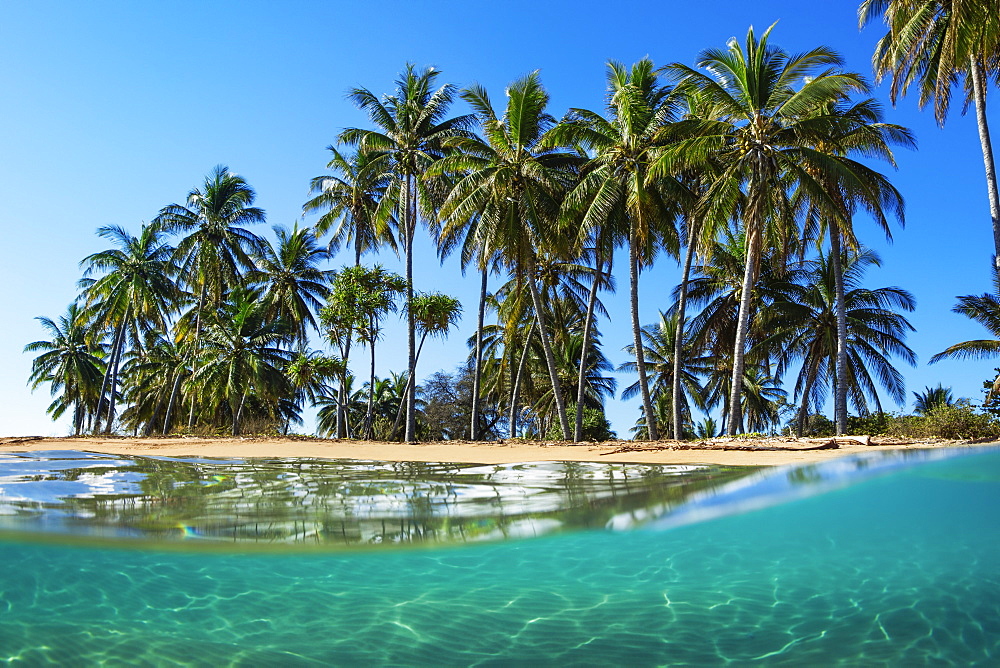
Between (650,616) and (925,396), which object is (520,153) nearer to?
(650,616)

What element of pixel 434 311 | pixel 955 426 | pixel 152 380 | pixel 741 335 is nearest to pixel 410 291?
pixel 434 311

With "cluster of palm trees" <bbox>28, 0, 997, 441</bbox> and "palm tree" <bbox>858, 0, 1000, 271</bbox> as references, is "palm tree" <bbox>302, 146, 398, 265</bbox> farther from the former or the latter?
"palm tree" <bbox>858, 0, 1000, 271</bbox>

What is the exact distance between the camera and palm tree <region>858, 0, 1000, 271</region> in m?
16.2

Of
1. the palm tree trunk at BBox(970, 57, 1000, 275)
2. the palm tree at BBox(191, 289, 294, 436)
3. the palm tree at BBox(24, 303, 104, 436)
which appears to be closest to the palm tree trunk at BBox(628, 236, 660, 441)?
the palm tree trunk at BBox(970, 57, 1000, 275)

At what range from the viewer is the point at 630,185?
19625 mm

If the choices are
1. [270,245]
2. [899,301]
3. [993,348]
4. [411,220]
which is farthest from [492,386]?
[993,348]

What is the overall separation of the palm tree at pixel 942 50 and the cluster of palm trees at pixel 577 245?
0.35 feet

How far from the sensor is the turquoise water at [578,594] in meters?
5.20

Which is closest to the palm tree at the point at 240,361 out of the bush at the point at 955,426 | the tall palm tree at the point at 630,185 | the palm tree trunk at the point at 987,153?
the tall palm tree at the point at 630,185

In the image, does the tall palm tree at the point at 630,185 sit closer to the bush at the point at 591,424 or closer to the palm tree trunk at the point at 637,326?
the palm tree trunk at the point at 637,326

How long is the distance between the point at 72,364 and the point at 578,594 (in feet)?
158

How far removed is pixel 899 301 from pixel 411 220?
20.2 meters

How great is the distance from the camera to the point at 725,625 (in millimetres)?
5523

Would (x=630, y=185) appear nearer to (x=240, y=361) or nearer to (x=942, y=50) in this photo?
(x=942, y=50)
